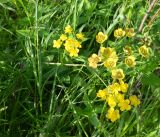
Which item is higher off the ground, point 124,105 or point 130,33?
point 130,33

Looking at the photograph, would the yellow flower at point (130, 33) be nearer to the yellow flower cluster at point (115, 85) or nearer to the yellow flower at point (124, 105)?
the yellow flower cluster at point (115, 85)

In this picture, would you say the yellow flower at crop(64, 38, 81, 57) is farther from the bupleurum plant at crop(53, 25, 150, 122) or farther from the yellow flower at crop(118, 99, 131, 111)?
the yellow flower at crop(118, 99, 131, 111)

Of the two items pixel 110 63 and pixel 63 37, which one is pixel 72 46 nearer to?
pixel 63 37

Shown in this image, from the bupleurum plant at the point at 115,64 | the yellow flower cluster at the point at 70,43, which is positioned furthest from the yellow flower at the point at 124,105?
the yellow flower cluster at the point at 70,43

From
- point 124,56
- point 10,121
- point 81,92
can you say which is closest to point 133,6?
point 124,56

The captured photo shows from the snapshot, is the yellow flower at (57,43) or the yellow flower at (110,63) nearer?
the yellow flower at (110,63)

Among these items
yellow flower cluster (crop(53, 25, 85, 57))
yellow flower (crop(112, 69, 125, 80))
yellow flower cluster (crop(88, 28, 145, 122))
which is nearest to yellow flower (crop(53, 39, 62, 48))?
yellow flower cluster (crop(53, 25, 85, 57))

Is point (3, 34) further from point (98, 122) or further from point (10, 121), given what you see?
Answer: point (98, 122)

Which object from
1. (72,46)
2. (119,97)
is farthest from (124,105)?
(72,46)

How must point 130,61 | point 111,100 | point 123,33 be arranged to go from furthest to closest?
point 123,33 → point 130,61 → point 111,100
